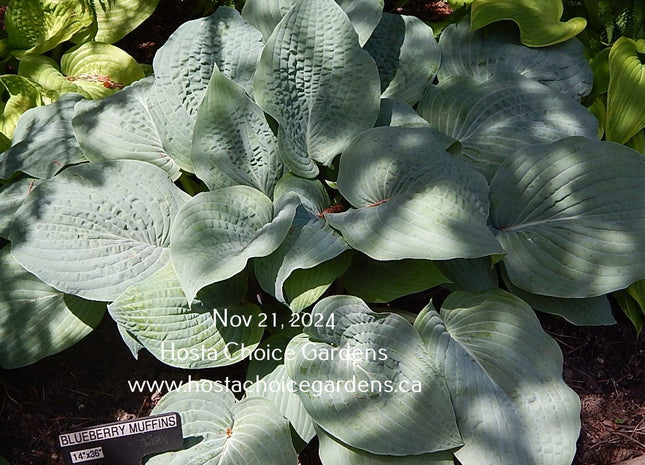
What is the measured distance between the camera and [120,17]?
230 cm

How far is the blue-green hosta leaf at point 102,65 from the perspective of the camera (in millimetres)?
2162

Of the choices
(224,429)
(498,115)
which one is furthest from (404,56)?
(224,429)

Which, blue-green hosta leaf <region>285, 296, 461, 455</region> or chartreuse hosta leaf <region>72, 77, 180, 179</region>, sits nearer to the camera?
blue-green hosta leaf <region>285, 296, 461, 455</region>

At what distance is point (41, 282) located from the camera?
174 centimetres

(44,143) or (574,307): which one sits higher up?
(44,143)

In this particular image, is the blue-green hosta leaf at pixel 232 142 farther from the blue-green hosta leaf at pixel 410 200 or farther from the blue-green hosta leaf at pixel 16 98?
the blue-green hosta leaf at pixel 16 98

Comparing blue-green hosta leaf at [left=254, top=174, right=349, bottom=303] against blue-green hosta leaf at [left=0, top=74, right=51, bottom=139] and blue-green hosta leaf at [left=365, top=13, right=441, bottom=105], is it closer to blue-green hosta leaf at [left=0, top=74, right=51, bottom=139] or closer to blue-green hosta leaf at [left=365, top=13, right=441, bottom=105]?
blue-green hosta leaf at [left=365, top=13, right=441, bottom=105]

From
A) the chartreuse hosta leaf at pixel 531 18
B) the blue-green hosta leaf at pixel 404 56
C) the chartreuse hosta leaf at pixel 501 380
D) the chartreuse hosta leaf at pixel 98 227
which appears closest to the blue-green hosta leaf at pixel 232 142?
the chartreuse hosta leaf at pixel 98 227

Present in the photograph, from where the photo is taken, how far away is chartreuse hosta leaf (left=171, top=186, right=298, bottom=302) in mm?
1470

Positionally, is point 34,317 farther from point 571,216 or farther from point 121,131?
point 571,216

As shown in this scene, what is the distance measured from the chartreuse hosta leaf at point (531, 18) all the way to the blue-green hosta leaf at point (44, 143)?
1.27 meters

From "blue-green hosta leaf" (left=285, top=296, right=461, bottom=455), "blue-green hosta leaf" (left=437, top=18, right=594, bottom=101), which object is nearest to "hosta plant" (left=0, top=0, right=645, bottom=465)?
"blue-green hosta leaf" (left=285, top=296, right=461, bottom=455)

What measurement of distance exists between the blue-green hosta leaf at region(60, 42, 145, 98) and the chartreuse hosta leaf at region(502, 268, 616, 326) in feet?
4.49

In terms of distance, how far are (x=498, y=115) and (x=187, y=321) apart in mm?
1064
